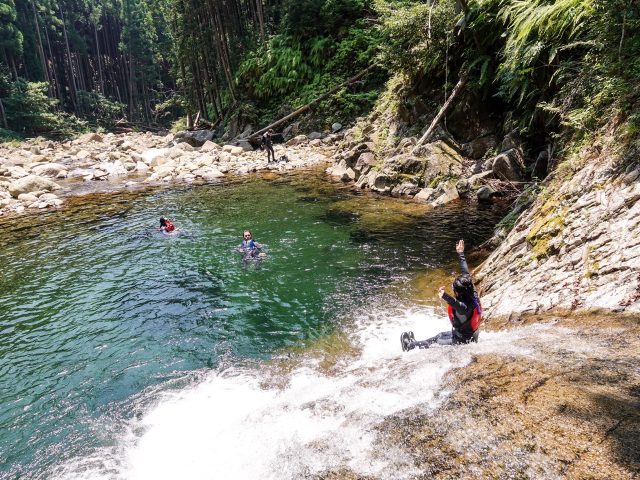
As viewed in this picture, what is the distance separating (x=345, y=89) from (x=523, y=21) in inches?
799

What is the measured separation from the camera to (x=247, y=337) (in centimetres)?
794

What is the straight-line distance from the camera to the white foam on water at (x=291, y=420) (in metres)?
3.94

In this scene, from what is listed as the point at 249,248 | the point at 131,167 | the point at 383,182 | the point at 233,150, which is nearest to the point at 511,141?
the point at 383,182

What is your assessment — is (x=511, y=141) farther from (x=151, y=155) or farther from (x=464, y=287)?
(x=151, y=155)

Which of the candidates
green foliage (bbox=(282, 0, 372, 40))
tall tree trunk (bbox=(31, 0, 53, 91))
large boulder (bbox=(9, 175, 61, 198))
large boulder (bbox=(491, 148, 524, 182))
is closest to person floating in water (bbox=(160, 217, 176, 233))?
large boulder (bbox=(491, 148, 524, 182))

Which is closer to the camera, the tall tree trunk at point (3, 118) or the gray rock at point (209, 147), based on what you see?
the gray rock at point (209, 147)

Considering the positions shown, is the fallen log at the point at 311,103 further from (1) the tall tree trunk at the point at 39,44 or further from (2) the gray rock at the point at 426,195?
(1) the tall tree trunk at the point at 39,44

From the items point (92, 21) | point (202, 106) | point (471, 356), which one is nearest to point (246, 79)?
point (202, 106)

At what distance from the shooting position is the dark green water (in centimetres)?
647

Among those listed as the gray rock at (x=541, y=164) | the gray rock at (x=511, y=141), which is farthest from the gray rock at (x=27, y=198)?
the gray rock at (x=541, y=164)

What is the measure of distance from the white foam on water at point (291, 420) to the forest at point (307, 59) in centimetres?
570

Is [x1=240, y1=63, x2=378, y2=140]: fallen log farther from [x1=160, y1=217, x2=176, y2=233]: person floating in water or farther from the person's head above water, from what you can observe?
the person's head above water

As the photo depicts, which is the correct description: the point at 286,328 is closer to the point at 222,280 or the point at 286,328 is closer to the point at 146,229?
the point at 222,280

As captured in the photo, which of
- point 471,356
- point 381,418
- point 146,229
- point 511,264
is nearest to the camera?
point 381,418
